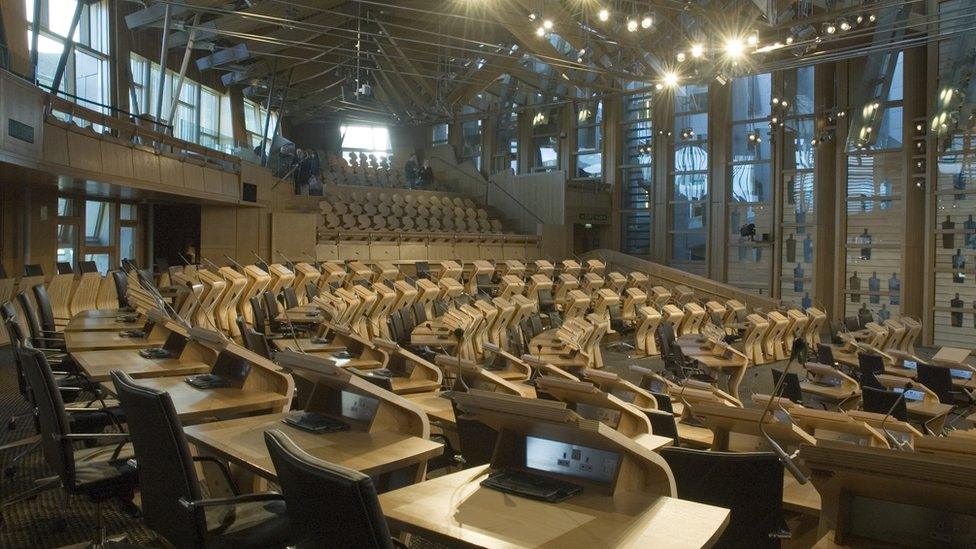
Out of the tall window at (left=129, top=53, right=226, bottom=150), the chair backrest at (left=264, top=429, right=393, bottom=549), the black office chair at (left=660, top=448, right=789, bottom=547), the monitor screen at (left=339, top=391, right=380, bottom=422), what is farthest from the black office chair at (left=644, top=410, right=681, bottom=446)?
the tall window at (left=129, top=53, right=226, bottom=150)

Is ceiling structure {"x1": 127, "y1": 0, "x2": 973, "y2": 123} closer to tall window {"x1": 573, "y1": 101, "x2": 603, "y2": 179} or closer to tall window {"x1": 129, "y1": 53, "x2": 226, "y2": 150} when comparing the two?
tall window {"x1": 573, "y1": 101, "x2": 603, "y2": 179}

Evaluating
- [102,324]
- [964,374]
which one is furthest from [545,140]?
[102,324]

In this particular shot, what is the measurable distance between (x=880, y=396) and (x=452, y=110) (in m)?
19.6

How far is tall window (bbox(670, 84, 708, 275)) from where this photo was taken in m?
20.8

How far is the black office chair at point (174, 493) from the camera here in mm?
2441

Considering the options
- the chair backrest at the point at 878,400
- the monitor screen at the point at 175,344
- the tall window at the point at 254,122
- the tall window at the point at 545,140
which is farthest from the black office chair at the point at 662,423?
the tall window at the point at 254,122

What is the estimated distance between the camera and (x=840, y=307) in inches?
713

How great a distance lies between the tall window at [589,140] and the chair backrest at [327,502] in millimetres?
21851

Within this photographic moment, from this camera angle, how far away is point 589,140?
23.8m

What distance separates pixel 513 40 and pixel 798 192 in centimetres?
808

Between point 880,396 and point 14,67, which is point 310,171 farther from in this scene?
point 880,396

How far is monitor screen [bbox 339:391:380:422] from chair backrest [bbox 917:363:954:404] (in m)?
7.49

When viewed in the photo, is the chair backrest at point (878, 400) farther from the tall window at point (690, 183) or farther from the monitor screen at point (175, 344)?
the tall window at point (690, 183)

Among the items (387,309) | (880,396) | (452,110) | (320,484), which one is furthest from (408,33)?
(320,484)
